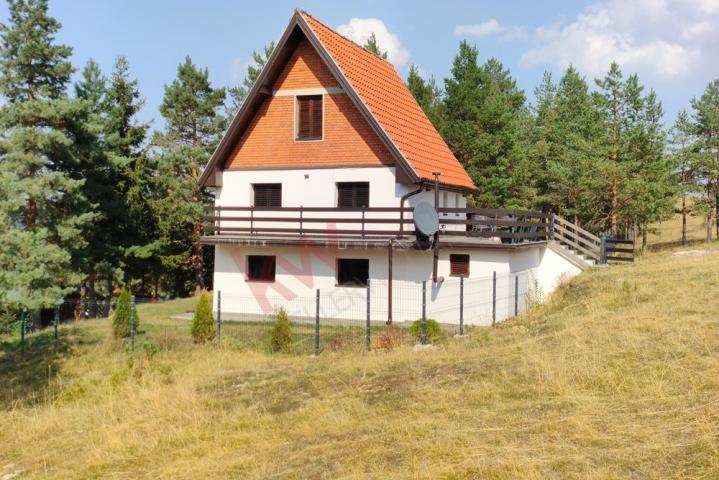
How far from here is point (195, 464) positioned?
7.20 meters

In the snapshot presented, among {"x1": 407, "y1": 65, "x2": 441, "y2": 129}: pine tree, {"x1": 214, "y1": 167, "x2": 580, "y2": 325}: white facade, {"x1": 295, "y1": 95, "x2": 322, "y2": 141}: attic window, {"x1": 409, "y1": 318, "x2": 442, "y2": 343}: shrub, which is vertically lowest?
{"x1": 409, "y1": 318, "x2": 442, "y2": 343}: shrub

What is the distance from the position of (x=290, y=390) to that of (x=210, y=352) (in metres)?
5.32

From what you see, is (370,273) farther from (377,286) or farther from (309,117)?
(309,117)

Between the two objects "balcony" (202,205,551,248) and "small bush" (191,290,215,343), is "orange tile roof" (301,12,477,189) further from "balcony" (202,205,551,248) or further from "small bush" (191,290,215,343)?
"small bush" (191,290,215,343)

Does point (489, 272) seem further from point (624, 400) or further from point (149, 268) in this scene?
point (149, 268)

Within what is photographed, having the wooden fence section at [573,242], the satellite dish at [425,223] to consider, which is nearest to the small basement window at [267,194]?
the satellite dish at [425,223]

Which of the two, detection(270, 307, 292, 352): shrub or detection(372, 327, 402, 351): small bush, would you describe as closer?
detection(372, 327, 402, 351): small bush

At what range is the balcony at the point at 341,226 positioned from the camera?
19328 mm

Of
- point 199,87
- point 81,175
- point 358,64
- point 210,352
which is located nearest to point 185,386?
point 210,352

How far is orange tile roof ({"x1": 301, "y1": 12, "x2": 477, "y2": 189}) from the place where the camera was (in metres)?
20.4

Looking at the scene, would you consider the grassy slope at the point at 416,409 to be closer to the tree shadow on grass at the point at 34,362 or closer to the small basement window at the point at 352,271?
the tree shadow on grass at the point at 34,362

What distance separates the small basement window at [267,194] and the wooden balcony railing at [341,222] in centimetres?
50

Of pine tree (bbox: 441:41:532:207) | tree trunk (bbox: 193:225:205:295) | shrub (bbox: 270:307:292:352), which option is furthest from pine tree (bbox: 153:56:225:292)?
shrub (bbox: 270:307:292:352)

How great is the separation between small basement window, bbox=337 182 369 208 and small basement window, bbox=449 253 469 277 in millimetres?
3405
